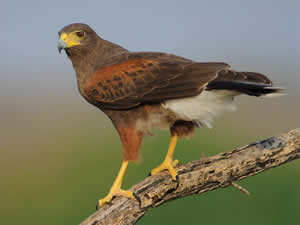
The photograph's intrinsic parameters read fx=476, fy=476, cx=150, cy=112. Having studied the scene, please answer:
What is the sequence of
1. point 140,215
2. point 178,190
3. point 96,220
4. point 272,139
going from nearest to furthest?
point 96,220 < point 140,215 < point 178,190 < point 272,139

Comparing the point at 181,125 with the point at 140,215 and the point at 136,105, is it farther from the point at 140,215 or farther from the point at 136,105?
the point at 140,215

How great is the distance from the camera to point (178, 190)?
627 centimetres

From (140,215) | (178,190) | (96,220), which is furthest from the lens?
(178,190)

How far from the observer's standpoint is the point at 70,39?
6.55m

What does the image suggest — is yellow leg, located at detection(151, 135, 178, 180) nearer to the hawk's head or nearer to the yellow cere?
the hawk's head

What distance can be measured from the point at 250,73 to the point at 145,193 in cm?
197

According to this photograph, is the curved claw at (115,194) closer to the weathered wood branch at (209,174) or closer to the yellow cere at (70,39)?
the weathered wood branch at (209,174)

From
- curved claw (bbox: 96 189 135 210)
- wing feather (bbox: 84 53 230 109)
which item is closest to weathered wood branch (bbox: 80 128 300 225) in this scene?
curved claw (bbox: 96 189 135 210)

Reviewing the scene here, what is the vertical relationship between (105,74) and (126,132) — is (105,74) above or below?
above

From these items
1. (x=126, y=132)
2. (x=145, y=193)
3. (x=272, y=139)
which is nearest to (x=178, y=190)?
(x=145, y=193)

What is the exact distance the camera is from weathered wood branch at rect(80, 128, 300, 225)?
586cm

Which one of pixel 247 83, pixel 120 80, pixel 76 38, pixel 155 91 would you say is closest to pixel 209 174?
pixel 155 91

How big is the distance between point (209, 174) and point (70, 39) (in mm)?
2638

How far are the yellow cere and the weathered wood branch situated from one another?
2109 millimetres
